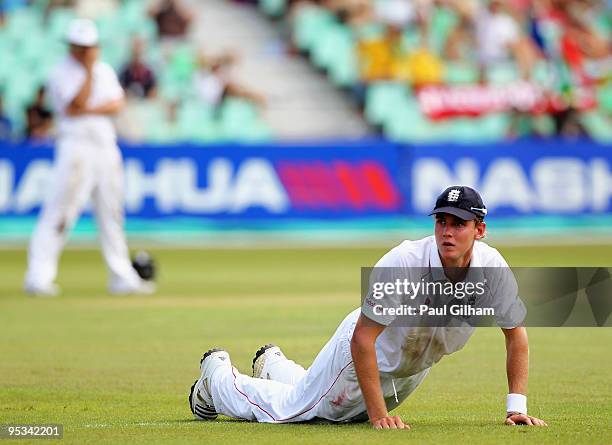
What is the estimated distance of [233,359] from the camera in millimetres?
9875

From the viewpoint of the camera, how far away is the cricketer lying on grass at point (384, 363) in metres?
6.44

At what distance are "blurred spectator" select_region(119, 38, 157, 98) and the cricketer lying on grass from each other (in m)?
17.1

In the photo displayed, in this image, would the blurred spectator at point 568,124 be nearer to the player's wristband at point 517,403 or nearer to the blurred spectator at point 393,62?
the blurred spectator at point 393,62

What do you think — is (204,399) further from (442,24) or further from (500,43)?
(442,24)

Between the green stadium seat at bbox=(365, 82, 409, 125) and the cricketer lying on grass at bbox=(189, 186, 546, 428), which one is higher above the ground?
the green stadium seat at bbox=(365, 82, 409, 125)

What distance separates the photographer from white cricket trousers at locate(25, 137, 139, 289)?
14.3 meters

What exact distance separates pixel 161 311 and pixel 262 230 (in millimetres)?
9458

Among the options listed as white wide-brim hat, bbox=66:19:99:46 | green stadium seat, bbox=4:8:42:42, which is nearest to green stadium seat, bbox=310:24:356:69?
green stadium seat, bbox=4:8:42:42

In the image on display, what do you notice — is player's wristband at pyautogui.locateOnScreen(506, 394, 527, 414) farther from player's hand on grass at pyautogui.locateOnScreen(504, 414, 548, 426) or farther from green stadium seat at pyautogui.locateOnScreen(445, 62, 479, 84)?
green stadium seat at pyautogui.locateOnScreen(445, 62, 479, 84)

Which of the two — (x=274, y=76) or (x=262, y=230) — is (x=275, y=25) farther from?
(x=262, y=230)

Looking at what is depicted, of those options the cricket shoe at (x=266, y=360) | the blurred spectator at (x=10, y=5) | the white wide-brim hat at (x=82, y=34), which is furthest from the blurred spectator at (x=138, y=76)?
the cricket shoe at (x=266, y=360)

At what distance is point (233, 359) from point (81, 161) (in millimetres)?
5025

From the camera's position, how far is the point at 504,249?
66.2 feet

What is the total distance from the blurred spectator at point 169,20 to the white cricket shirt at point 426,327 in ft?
63.8
